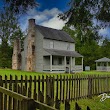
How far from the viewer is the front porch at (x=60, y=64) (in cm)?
4122

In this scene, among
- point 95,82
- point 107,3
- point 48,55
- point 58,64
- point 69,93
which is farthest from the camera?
point 58,64

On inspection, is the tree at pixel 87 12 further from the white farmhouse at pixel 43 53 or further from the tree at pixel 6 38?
the tree at pixel 6 38

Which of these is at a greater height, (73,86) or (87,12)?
(87,12)

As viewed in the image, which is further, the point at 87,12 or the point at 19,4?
the point at 87,12

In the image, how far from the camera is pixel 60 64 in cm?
4553

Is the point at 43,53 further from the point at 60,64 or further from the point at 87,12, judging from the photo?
the point at 87,12

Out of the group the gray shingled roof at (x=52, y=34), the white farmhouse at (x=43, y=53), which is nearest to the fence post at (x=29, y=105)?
the white farmhouse at (x=43, y=53)

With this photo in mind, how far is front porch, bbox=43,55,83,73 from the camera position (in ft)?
135

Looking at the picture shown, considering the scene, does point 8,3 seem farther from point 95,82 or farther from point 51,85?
point 95,82

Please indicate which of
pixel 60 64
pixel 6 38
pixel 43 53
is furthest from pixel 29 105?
pixel 6 38

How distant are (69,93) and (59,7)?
14.3ft

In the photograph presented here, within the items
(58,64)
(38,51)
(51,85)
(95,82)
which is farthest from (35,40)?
(51,85)

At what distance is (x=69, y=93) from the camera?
39.7 feet

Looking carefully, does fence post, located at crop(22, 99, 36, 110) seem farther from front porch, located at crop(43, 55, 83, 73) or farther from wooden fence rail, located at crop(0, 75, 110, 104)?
front porch, located at crop(43, 55, 83, 73)
